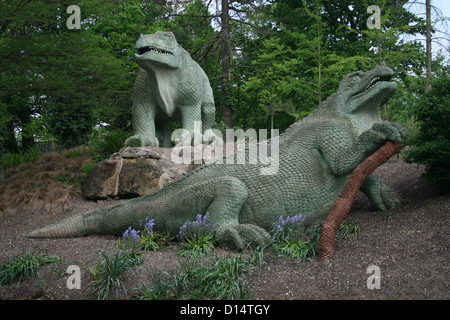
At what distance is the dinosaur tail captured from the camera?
17.0 feet

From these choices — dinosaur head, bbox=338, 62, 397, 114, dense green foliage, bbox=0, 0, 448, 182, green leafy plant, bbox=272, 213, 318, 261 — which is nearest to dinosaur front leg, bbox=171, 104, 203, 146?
dense green foliage, bbox=0, 0, 448, 182

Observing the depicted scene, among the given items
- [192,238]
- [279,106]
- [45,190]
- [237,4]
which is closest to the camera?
[192,238]

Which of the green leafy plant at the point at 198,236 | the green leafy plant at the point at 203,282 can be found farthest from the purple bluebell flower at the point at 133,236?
the green leafy plant at the point at 203,282

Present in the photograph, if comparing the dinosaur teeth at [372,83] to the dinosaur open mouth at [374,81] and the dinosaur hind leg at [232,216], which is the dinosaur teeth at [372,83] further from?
the dinosaur hind leg at [232,216]

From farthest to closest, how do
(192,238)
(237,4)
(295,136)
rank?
(237,4) < (295,136) < (192,238)

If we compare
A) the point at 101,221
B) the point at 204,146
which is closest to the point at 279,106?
the point at 204,146

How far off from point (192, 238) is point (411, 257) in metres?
2.22

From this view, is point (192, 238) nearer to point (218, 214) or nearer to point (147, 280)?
point (218, 214)

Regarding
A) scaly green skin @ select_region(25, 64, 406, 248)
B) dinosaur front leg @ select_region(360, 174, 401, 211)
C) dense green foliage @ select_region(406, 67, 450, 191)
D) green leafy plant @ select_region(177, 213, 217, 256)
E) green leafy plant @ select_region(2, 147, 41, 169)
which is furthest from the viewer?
green leafy plant @ select_region(2, 147, 41, 169)

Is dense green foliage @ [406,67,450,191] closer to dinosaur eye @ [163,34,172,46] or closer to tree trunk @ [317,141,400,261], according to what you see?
tree trunk @ [317,141,400,261]

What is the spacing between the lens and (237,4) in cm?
1547

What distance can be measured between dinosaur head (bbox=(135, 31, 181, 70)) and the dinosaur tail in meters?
2.87

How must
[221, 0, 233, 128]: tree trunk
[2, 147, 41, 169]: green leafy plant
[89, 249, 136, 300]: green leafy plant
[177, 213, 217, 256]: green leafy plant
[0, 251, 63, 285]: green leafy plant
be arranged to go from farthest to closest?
1. [221, 0, 233, 128]: tree trunk
2. [2, 147, 41, 169]: green leafy plant
3. [177, 213, 217, 256]: green leafy plant
4. [0, 251, 63, 285]: green leafy plant
5. [89, 249, 136, 300]: green leafy plant

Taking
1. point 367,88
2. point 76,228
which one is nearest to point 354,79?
point 367,88
